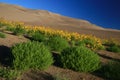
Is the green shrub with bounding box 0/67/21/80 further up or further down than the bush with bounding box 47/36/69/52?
further down

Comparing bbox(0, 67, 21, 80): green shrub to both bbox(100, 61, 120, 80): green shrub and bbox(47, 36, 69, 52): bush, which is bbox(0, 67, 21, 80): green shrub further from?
bbox(47, 36, 69, 52): bush

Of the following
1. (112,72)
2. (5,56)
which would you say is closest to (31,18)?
(5,56)

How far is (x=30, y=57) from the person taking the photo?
12328 mm

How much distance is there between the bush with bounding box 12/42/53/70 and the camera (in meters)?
12.0

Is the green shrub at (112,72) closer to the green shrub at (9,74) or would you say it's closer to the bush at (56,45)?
the green shrub at (9,74)

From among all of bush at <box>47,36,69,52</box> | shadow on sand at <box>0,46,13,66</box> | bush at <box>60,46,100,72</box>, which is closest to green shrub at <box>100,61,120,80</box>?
bush at <box>60,46,100,72</box>

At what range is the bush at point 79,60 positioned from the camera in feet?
42.9

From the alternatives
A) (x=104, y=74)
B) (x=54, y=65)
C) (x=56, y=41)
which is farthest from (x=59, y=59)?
(x=56, y=41)

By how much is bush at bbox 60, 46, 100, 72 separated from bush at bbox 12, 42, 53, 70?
84 cm

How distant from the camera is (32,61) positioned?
1233 cm

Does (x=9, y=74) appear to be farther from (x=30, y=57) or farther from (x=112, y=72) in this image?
(x=112, y=72)

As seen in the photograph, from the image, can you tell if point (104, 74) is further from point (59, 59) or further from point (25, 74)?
point (25, 74)

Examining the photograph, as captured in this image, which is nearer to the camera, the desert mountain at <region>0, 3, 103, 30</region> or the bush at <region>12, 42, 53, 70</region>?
the bush at <region>12, 42, 53, 70</region>

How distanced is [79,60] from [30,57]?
2.18 metres
